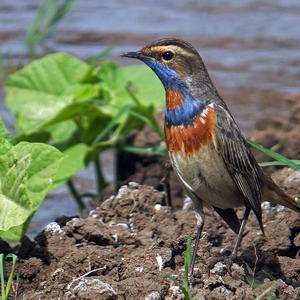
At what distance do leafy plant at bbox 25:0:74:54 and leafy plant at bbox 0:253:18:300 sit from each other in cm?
492

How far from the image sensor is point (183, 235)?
6098mm

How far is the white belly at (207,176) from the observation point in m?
5.87

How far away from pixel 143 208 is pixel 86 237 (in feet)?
1.75

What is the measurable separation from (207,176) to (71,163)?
6.82 ft

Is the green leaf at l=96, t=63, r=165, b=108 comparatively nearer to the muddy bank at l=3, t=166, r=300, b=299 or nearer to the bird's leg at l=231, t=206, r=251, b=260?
the muddy bank at l=3, t=166, r=300, b=299

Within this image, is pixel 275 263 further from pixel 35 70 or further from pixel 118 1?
pixel 118 1

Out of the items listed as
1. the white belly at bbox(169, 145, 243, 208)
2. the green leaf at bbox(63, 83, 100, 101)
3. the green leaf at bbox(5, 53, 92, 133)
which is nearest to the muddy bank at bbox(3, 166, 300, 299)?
the white belly at bbox(169, 145, 243, 208)

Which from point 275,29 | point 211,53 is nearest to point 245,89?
point 211,53

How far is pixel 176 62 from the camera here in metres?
6.10

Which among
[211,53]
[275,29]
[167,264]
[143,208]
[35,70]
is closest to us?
[167,264]

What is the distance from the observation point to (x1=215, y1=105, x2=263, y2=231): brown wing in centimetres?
595

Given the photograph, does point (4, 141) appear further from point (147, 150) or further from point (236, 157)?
point (147, 150)

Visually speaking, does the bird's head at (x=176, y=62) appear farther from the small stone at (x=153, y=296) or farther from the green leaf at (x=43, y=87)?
the green leaf at (x=43, y=87)

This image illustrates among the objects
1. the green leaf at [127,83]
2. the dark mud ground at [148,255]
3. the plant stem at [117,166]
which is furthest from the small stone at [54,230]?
the plant stem at [117,166]
